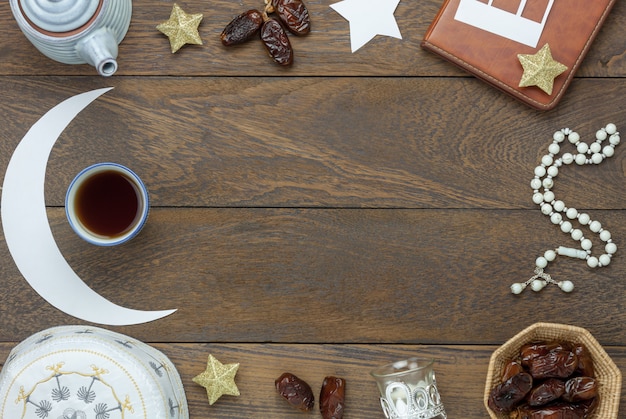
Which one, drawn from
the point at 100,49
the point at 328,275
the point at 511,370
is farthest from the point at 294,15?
the point at 511,370

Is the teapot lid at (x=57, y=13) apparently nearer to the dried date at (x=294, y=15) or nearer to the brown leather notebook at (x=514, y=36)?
the dried date at (x=294, y=15)

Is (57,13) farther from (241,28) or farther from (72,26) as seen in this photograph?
(241,28)

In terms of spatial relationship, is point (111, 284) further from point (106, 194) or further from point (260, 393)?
point (260, 393)

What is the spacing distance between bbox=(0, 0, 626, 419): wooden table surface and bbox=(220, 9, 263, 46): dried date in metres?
0.03

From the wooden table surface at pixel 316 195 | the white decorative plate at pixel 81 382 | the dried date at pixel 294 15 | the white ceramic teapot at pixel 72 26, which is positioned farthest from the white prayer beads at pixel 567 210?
the white ceramic teapot at pixel 72 26

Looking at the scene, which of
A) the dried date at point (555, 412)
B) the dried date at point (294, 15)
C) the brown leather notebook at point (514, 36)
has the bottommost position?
the dried date at point (555, 412)

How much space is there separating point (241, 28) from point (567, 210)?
1.88 ft

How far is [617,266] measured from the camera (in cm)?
101

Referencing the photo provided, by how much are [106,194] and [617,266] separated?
2.58 ft

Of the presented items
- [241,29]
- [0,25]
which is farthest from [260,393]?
[0,25]

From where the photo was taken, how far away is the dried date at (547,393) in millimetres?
905

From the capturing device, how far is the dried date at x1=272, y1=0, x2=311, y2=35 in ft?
3.28

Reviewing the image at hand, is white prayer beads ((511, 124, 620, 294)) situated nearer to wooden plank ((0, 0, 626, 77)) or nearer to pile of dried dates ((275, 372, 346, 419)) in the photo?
wooden plank ((0, 0, 626, 77))

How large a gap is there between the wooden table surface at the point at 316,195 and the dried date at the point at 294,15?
2 cm
